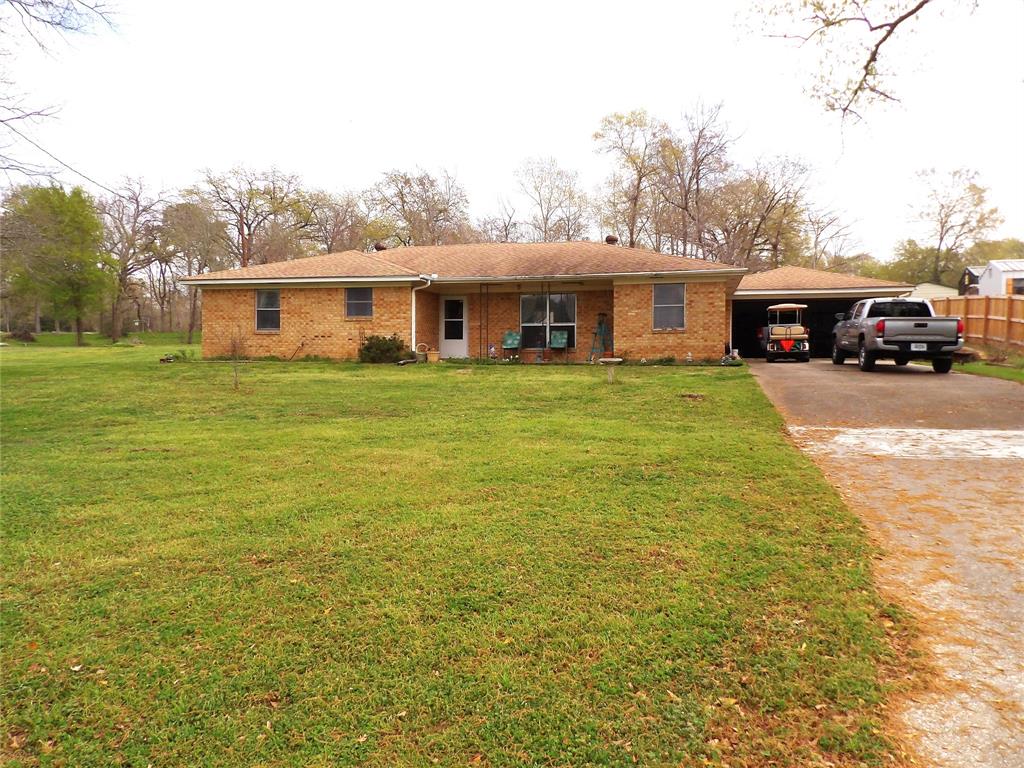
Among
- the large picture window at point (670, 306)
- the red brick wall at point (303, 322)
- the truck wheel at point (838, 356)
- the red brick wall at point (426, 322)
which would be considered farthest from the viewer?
the red brick wall at point (303, 322)

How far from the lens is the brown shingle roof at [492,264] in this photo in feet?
57.2

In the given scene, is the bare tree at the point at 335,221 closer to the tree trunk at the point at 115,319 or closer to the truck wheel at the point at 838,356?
the tree trunk at the point at 115,319

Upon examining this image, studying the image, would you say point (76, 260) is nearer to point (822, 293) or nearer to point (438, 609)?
point (822, 293)

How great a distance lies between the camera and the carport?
20.6 m

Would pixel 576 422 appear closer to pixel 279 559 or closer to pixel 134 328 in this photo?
pixel 279 559

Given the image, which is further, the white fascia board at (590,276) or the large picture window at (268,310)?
the large picture window at (268,310)

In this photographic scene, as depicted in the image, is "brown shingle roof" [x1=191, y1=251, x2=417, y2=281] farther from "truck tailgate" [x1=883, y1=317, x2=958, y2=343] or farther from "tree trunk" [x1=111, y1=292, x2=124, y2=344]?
"tree trunk" [x1=111, y1=292, x2=124, y2=344]

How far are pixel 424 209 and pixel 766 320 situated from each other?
27.4 meters

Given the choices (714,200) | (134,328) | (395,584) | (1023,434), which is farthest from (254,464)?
(134,328)

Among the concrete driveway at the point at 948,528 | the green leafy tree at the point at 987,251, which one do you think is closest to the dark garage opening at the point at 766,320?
the concrete driveway at the point at 948,528

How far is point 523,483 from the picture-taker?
5.08m

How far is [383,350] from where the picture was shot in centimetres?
1738

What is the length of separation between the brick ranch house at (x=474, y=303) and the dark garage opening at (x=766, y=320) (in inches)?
203

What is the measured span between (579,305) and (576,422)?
36.9 feet
